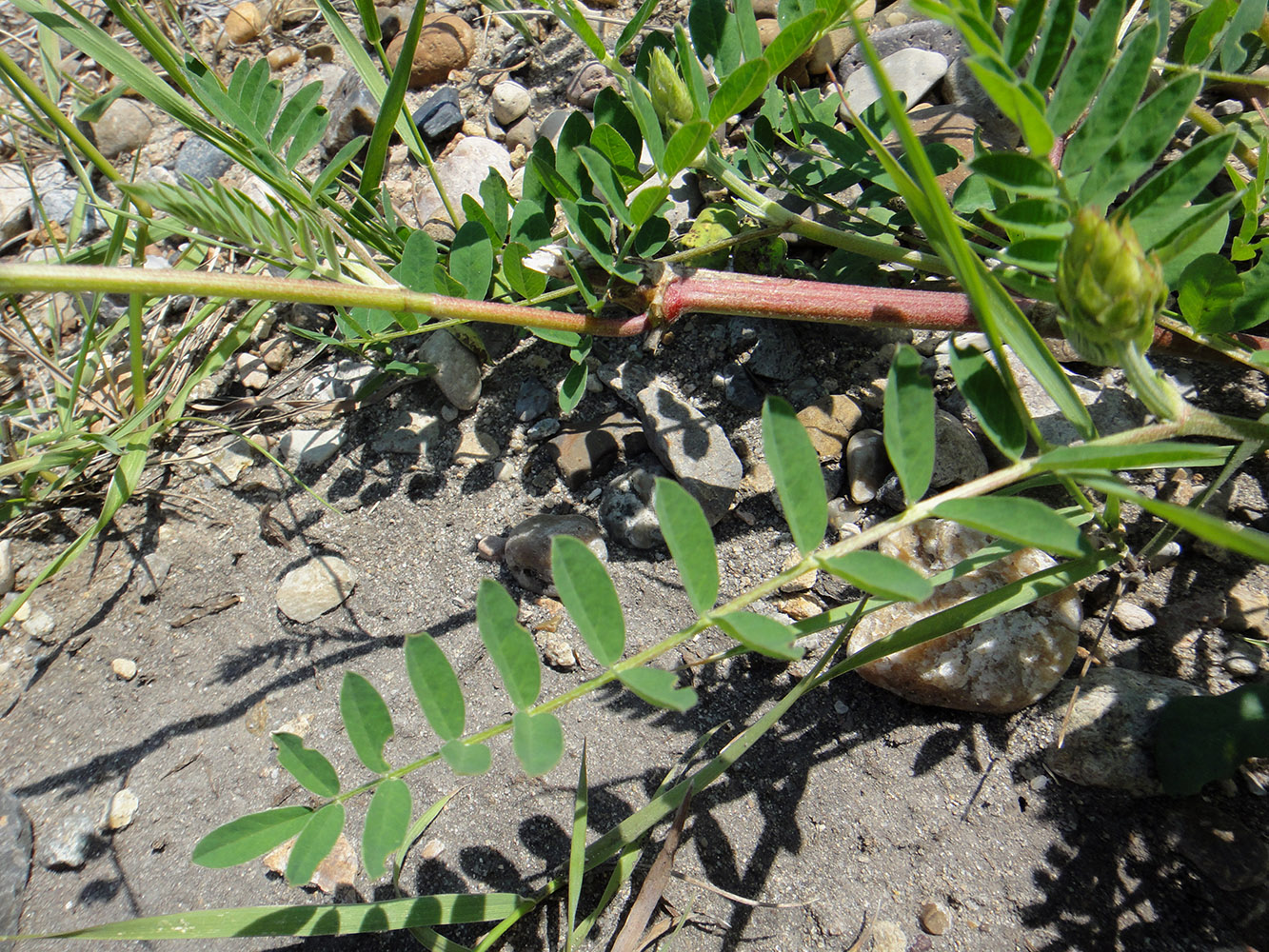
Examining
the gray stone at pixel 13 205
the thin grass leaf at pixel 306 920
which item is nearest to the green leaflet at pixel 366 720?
the thin grass leaf at pixel 306 920

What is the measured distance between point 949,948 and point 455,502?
1.24m

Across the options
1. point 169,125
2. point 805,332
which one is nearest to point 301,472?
point 805,332

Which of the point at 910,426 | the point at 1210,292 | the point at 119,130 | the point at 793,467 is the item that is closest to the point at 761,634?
the point at 793,467

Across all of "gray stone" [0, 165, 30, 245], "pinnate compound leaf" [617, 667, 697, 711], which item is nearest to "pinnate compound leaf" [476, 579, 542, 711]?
"pinnate compound leaf" [617, 667, 697, 711]

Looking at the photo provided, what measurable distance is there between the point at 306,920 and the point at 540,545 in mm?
733

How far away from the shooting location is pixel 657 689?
854 mm

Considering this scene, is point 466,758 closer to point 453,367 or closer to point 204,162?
point 453,367

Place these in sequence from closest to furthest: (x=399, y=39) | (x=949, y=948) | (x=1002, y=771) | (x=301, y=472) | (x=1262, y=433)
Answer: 1. (x=1262, y=433)
2. (x=949, y=948)
3. (x=1002, y=771)
4. (x=301, y=472)
5. (x=399, y=39)

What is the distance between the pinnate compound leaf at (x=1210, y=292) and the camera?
3.72 feet

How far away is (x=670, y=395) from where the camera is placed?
1688 millimetres

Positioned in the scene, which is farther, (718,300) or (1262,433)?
(718,300)

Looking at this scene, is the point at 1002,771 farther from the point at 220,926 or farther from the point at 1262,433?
the point at 220,926

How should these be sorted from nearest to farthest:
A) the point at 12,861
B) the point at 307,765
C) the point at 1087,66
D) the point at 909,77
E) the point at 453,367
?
the point at 1087,66 → the point at 307,765 → the point at 12,861 → the point at 453,367 → the point at 909,77

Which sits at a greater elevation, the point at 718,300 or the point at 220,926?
the point at 718,300
